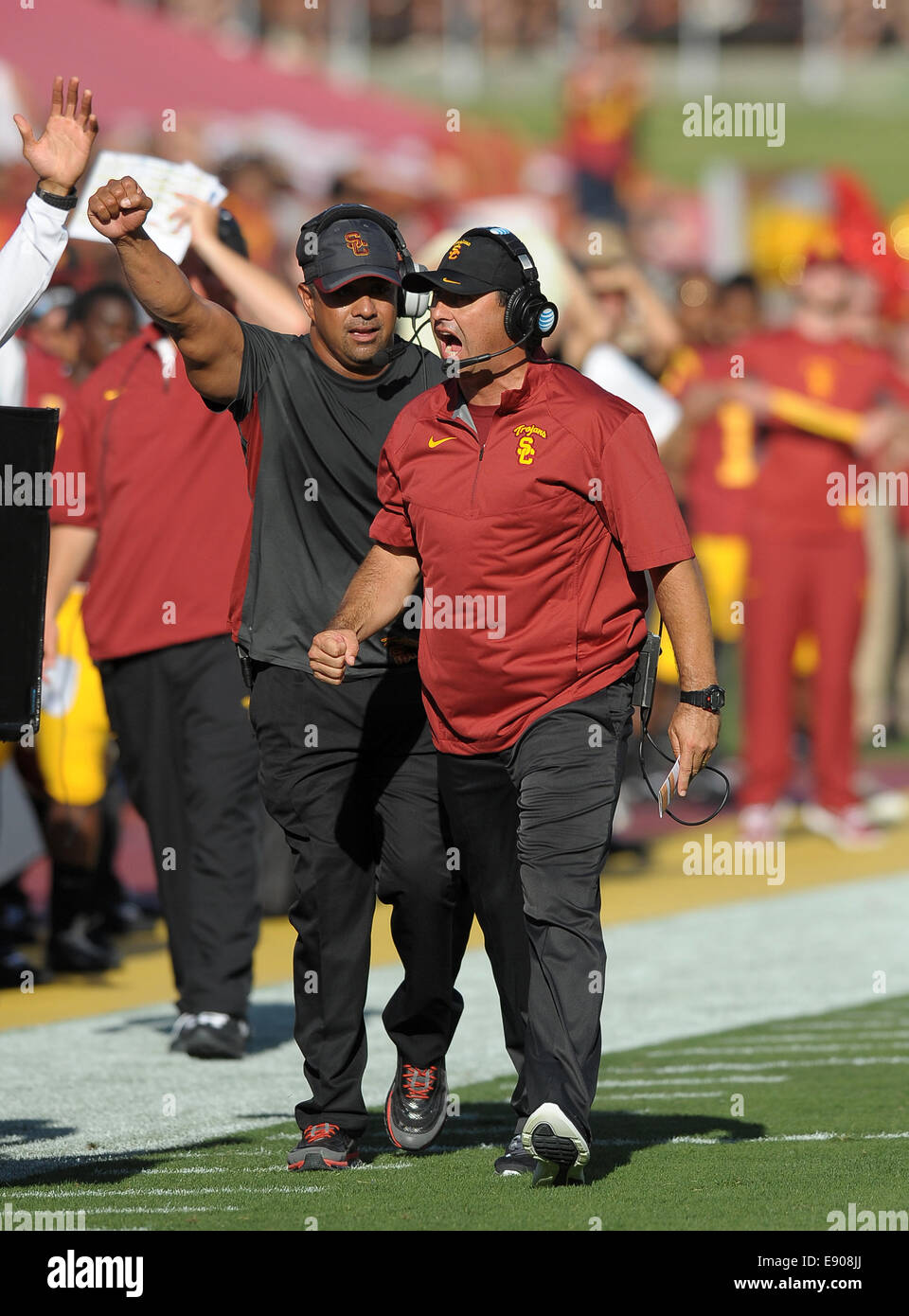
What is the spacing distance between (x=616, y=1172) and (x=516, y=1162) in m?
0.24

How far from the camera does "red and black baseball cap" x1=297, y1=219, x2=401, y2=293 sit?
5875mm

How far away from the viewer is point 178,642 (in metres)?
7.92

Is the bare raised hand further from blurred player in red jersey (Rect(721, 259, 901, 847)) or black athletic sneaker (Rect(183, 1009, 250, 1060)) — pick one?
blurred player in red jersey (Rect(721, 259, 901, 847))

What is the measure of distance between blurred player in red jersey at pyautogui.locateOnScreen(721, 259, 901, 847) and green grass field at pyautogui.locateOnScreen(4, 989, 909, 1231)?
593 centimetres

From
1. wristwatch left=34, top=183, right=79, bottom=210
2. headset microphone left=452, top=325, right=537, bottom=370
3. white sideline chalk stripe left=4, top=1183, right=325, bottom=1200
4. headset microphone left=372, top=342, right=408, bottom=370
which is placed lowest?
white sideline chalk stripe left=4, top=1183, right=325, bottom=1200

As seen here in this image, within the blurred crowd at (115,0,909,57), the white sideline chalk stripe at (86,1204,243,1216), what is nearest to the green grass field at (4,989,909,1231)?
the white sideline chalk stripe at (86,1204,243,1216)

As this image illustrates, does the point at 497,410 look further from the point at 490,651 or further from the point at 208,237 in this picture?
the point at 208,237

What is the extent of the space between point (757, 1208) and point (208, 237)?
138 inches

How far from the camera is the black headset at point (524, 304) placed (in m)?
5.63

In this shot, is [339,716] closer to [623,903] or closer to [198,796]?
[198,796]

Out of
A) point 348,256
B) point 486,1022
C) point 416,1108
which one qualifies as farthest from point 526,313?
point 486,1022

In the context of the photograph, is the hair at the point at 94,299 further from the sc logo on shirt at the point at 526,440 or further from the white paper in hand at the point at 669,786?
the white paper in hand at the point at 669,786

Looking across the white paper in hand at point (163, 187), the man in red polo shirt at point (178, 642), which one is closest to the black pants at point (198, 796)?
the man in red polo shirt at point (178, 642)

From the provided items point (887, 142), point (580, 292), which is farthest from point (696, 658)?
point (887, 142)
